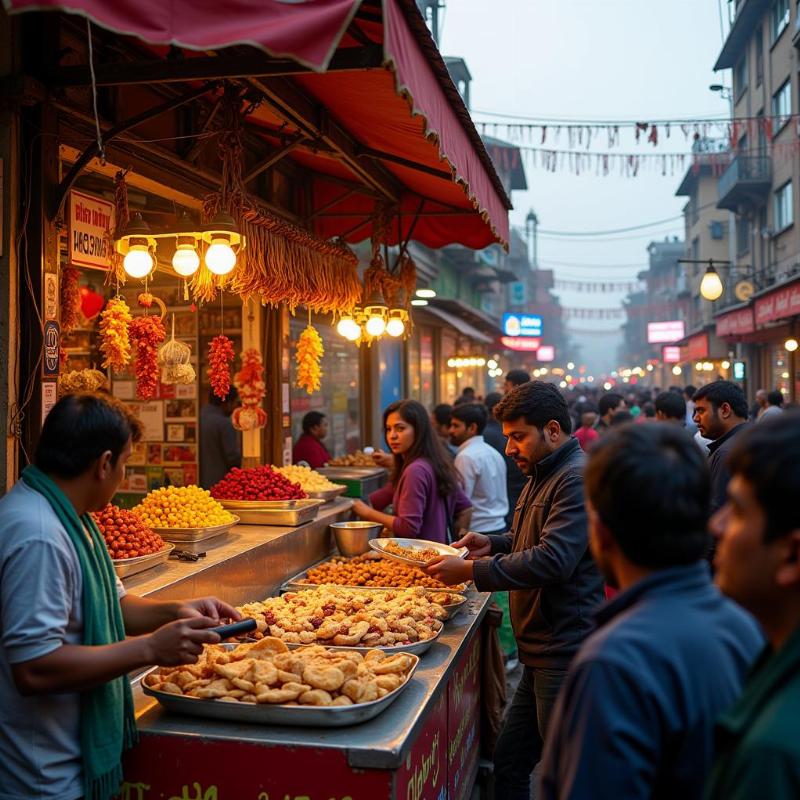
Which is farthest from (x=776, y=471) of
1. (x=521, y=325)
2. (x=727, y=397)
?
(x=521, y=325)

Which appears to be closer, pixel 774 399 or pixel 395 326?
pixel 395 326

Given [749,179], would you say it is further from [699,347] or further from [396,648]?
[396,648]

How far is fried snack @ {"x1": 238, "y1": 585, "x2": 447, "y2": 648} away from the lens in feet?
12.7

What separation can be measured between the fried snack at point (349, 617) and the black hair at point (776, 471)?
106 inches

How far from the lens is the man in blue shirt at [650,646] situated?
1482 millimetres

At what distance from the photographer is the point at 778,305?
15211 millimetres

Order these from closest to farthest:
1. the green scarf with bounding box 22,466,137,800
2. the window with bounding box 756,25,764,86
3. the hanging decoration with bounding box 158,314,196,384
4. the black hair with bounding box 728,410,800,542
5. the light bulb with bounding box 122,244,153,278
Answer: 1. the black hair with bounding box 728,410,800,542
2. the green scarf with bounding box 22,466,137,800
3. the light bulb with bounding box 122,244,153,278
4. the hanging decoration with bounding box 158,314,196,384
5. the window with bounding box 756,25,764,86

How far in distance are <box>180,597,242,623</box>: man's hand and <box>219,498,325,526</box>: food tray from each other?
2579 millimetres

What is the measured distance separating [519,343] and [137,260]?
3178 cm

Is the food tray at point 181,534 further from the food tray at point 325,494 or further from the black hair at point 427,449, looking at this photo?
the food tray at point 325,494

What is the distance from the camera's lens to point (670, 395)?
840cm

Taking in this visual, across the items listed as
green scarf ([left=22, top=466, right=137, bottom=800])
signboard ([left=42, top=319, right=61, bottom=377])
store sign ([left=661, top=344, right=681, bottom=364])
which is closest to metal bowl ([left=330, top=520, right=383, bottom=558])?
signboard ([left=42, top=319, right=61, bottom=377])

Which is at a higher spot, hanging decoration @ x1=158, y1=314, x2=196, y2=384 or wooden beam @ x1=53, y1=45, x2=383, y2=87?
wooden beam @ x1=53, y1=45, x2=383, y2=87

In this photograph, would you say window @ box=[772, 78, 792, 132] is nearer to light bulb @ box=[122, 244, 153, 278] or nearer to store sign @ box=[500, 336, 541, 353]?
store sign @ box=[500, 336, 541, 353]
